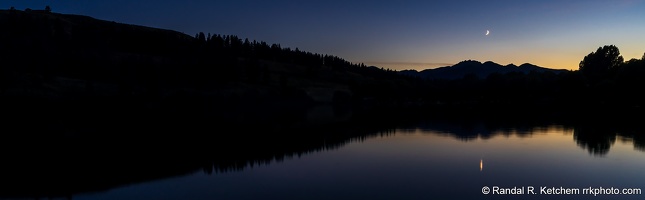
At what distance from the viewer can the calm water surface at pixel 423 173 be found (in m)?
29.0

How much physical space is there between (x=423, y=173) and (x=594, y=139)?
3162 centimetres

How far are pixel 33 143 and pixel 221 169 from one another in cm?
2881

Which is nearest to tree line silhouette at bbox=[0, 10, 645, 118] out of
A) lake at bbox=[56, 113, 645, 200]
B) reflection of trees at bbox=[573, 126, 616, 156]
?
reflection of trees at bbox=[573, 126, 616, 156]

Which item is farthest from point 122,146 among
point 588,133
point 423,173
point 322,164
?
point 588,133

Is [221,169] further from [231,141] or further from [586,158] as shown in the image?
[586,158]

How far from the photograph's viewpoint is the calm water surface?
29.0 m

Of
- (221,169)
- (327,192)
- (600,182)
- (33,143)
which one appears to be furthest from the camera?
(33,143)

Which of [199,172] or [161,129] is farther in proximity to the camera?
[161,129]

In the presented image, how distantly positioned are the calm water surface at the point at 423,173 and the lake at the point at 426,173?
69mm

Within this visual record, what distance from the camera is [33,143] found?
172ft

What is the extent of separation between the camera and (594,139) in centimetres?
5428

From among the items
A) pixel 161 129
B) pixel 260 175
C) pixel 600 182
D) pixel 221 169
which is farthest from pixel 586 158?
pixel 161 129

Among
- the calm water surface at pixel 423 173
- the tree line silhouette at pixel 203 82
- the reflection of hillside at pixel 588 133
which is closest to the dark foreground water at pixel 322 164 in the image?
the calm water surface at pixel 423 173

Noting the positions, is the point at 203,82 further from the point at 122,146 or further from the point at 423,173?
the point at 423,173
